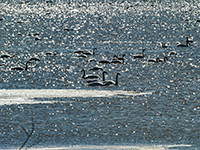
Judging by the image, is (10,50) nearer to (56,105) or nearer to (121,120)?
(56,105)

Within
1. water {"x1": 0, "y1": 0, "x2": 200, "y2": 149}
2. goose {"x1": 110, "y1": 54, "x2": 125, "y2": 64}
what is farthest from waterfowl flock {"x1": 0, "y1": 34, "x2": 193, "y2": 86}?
water {"x1": 0, "y1": 0, "x2": 200, "y2": 149}

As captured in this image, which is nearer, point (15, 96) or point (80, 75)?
point (15, 96)

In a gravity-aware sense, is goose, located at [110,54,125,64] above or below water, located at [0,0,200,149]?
above

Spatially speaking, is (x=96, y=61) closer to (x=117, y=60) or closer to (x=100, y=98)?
(x=117, y=60)

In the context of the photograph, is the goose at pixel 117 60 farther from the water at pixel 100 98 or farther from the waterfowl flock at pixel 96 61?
the water at pixel 100 98

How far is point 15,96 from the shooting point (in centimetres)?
4294

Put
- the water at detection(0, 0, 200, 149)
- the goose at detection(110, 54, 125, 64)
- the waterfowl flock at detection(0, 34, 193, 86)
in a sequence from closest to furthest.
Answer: the water at detection(0, 0, 200, 149) < the waterfowl flock at detection(0, 34, 193, 86) < the goose at detection(110, 54, 125, 64)

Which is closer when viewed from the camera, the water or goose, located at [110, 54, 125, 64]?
the water

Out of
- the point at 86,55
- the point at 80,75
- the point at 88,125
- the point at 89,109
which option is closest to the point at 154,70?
the point at 80,75

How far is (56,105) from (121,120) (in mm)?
6823

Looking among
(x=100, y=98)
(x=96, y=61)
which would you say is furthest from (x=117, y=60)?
(x=100, y=98)

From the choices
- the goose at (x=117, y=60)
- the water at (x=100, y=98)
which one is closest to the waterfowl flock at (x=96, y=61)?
the goose at (x=117, y=60)

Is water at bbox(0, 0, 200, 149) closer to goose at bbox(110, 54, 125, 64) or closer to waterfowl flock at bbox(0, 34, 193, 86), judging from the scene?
waterfowl flock at bbox(0, 34, 193, 86)

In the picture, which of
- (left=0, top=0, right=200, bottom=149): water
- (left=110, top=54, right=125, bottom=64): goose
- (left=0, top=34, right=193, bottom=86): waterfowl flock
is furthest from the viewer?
(left=110, top=54, right=125, bottom=64): goose
